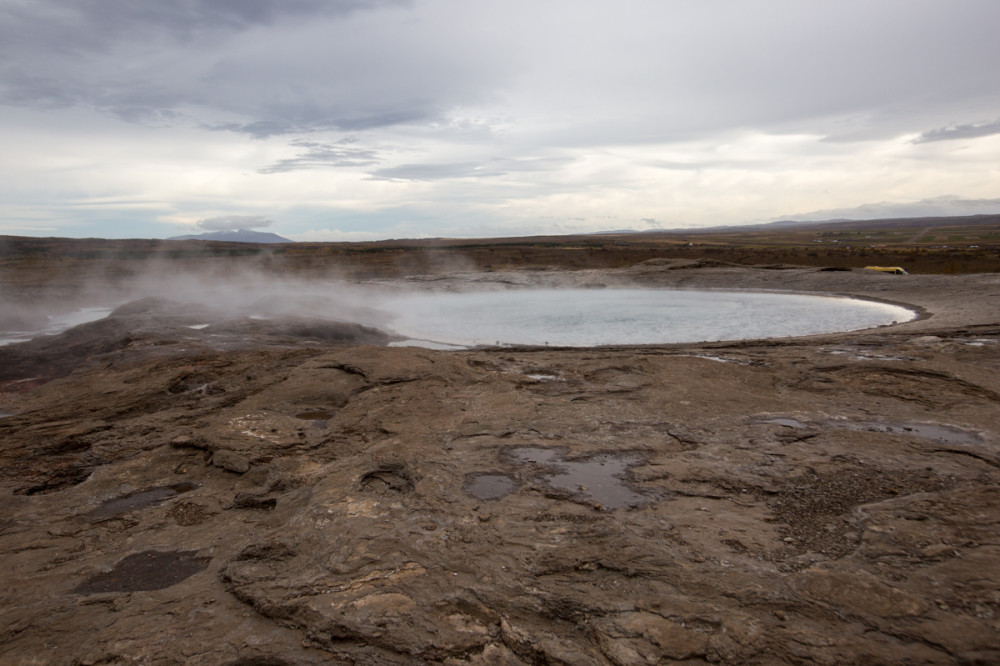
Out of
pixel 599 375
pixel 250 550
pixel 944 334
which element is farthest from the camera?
pixel 944 334

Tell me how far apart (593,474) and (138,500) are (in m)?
3.80

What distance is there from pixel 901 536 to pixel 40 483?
680 cm

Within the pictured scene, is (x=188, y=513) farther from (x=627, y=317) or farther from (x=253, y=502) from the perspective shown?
(x=627, y=317)

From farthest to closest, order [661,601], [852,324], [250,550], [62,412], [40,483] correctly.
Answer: [852,324]
[62,412]
[40,483]
[250,550]
[661,601]

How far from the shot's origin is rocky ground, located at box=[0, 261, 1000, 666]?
289 centimetres

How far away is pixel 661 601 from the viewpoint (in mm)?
3068

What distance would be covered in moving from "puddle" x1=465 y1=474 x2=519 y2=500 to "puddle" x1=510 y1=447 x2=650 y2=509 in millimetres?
321

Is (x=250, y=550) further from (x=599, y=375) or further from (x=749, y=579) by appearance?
(x=599, y=375)

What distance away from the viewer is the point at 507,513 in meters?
4.16

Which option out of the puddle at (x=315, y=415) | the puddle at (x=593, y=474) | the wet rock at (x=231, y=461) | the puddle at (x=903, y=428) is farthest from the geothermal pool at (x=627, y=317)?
the wet rock at (x=231, y=461)

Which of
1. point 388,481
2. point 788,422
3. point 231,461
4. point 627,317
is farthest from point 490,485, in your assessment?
point 627,317

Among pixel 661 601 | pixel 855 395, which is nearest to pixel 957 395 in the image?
pixel 855 395

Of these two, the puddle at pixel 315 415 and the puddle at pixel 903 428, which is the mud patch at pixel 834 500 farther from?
the puddle at pixel 315 415

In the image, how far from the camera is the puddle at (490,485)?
14.8 feet
